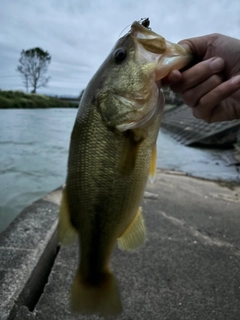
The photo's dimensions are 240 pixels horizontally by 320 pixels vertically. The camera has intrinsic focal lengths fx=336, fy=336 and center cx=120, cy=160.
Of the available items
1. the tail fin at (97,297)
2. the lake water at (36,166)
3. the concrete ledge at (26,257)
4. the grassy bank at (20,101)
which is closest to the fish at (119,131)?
the tail fin at (97,297)

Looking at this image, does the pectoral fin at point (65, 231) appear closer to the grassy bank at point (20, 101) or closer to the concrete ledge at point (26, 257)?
the concrete ledge at point (26, 257)

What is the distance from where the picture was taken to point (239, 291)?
9.14 feet

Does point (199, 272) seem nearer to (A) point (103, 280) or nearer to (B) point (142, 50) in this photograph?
(A) point (103, 280)

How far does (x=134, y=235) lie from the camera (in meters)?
1.99

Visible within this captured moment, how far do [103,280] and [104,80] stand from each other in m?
1.16

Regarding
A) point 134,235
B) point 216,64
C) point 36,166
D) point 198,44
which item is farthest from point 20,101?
point 216,64

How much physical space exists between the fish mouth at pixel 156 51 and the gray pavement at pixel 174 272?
177 centimetres

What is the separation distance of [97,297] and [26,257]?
1120 mm

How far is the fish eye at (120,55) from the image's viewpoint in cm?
175

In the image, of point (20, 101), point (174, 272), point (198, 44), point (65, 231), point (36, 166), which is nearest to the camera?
point (65, 231)

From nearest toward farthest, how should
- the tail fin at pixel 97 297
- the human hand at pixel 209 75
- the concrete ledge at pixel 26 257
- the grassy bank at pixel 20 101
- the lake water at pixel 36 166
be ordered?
1. the human hand at pixel 209 75
2. the tail fin at pixel 97 297
3. the concrete ledge at pixel 26 257
4. the lake water at pixel 36 166
5. the grassy bank at pixel 20 101

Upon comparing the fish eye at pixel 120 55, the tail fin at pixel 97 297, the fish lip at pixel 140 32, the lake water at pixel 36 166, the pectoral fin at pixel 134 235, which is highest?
the fish lip at pixel 140 32

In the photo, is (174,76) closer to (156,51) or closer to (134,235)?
(156,51)

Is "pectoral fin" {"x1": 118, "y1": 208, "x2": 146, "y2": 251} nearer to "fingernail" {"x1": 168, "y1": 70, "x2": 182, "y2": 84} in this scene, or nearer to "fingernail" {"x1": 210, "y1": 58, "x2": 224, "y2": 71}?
"fingernail" {"x1": 168, "y1": 70, "x2": 182, "y2": 84}
